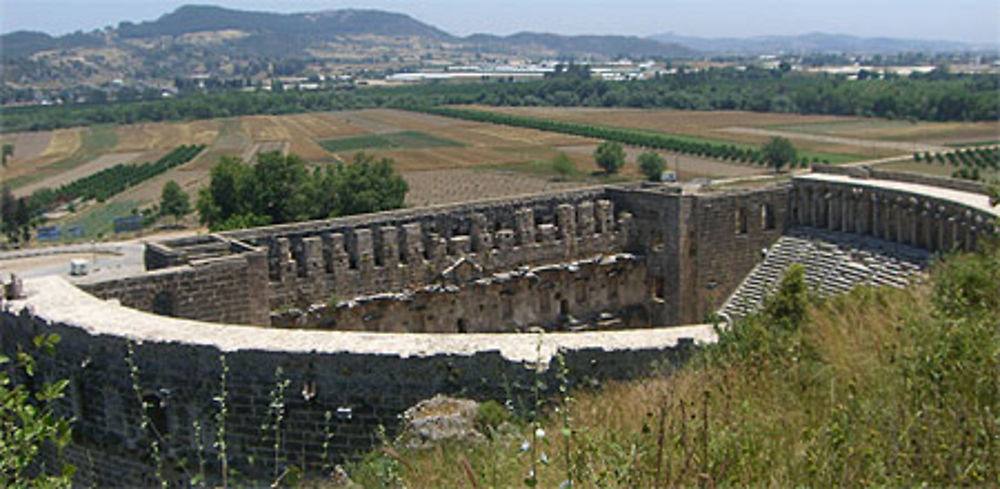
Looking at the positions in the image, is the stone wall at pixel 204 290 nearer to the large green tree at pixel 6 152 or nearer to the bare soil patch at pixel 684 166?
the bare soil patch at pixel 684 166

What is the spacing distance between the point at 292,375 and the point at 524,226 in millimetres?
11651

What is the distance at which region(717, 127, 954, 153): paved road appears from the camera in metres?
67.4

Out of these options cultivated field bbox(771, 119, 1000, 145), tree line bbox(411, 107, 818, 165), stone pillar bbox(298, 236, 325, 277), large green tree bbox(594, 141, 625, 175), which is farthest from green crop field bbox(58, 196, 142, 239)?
cultivated field bbox(771, 119, 1000, 145)

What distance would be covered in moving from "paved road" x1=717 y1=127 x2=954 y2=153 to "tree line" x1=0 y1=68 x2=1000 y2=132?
14.9 meters

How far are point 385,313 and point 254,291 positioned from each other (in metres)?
3.64

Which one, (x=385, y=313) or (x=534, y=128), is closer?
(x=385, y=313)

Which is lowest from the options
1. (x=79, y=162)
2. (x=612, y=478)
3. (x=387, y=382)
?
(x=79, y=162)

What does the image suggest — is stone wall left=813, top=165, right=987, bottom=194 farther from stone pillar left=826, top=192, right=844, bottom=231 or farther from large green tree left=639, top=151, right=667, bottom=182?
large green tree left=639, top=151, right=667, bottom=182

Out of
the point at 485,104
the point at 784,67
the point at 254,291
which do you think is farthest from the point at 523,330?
the point at 784,67

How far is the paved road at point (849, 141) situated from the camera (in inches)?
2655

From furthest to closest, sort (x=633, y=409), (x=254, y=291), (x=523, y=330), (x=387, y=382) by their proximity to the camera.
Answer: (x=523, y=330) → (x=254, y=291) → (x=387, y=382) → (x=633, y=409)

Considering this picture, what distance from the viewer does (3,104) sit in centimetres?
16950

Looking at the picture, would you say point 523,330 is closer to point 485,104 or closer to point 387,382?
point 387,382

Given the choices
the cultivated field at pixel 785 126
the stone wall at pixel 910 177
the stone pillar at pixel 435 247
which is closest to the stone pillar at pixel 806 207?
the stone wall at pixel 910 177
